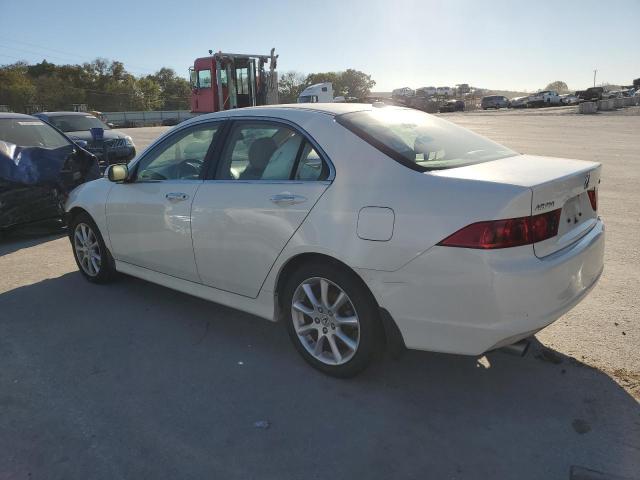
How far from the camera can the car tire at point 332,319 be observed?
2934 mm

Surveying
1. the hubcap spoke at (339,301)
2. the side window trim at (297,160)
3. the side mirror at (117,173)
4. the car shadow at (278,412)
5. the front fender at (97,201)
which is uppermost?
the side window trim at (297,160)

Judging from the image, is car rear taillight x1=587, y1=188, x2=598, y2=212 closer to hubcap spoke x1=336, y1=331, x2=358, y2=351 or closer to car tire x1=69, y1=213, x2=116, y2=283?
hubcap spoke x1=336, y1=331, x2=358, y2=351

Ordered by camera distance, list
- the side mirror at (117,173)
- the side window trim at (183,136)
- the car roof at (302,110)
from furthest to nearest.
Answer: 1. the side mirror at (117,173)
2. the side window trim at (183,136)
3. the car roof at (302,110)

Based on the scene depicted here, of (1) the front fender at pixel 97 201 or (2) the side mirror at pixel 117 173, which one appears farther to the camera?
(1) the front fender at pixel 97 201

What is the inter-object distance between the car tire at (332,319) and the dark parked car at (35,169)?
497 cm

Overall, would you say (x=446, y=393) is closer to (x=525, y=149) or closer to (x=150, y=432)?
(x=150, y=432)

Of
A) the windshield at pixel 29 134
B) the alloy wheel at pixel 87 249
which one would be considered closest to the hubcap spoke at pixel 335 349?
the alloy wheel at pixel 87 249

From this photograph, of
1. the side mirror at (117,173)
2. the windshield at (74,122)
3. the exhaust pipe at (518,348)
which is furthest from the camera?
the windshield at (74,122)

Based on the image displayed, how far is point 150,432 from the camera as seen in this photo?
2.74 metres

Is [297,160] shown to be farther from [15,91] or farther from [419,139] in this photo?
[15,91]

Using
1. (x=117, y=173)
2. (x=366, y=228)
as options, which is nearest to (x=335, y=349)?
(x=366, y=228)

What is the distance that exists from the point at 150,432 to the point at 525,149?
1412 centimetres

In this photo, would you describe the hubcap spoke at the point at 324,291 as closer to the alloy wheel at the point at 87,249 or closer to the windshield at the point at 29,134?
the alloy wheel at the point at 87,249

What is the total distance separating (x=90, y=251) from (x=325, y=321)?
9.63 ft
